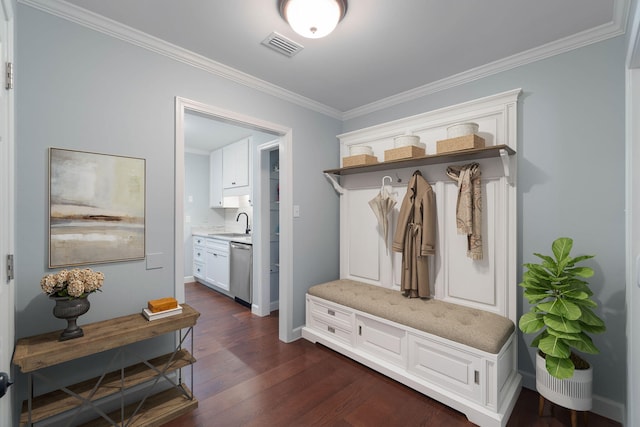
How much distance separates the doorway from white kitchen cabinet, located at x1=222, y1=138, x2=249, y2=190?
0.87 m

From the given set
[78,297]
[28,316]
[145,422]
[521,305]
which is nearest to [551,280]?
[521,305]

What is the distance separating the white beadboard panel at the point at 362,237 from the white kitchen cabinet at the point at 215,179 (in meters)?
2.92

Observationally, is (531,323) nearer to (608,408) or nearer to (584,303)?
(584,303)

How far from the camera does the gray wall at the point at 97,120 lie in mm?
1551

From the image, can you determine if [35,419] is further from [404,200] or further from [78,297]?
[404,200]

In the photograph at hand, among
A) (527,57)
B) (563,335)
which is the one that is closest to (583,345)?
(563,335)

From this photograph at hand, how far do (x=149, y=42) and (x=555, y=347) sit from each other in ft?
10.4

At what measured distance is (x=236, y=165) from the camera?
15.5 ft

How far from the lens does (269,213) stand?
3.69 meters

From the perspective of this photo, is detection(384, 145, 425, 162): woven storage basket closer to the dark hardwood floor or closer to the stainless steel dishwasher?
the dark hardwood floor

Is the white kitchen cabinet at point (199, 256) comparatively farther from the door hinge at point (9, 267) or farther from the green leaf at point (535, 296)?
the green leaf at point (535, 296)

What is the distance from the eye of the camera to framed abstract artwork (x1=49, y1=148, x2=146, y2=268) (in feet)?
5.37

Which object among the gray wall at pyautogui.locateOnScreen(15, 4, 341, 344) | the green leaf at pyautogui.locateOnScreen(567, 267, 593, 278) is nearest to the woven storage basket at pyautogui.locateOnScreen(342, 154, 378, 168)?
the gray wall at pyautogui.locateOnScreen(15, 4, 341, 344)

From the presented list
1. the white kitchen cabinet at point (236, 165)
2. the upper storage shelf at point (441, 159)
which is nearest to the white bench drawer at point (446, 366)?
the upper storage shelf at point (441, 159)
